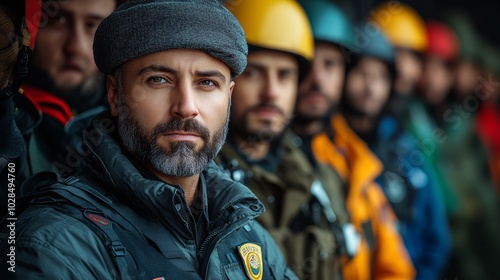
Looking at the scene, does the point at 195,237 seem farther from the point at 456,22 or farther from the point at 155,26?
the point at 456,22

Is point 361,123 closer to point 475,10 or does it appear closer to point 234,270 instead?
point 475,10

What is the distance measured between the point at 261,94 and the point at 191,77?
1701 mm

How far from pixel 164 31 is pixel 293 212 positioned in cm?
188

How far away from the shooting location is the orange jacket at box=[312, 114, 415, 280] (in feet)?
14.8

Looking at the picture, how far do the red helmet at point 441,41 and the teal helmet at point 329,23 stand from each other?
2.70 feet

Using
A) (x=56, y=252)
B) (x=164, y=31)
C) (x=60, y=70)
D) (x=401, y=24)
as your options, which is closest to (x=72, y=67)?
(x=60, y=70)

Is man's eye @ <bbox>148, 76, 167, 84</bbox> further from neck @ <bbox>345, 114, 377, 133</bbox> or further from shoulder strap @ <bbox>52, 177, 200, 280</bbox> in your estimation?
neck @ <bbox>345, 114, 377, 133</bbox>

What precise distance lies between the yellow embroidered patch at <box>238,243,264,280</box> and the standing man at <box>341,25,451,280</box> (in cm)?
231

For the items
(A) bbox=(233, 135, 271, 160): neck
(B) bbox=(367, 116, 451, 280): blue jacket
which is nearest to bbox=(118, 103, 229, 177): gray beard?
(A) bbox=(233, 135, 271, 160): neck

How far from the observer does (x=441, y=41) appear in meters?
5.29

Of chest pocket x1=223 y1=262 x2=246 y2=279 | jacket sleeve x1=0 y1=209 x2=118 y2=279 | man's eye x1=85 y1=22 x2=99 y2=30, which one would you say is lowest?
chest pocket x1=223 y1=262 x2=246 y2=279

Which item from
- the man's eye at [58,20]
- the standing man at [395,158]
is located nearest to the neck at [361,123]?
the standing man at [395,158]

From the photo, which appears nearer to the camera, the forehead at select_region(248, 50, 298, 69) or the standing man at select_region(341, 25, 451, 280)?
the forehead at select_region(248, 50, 298, 69)

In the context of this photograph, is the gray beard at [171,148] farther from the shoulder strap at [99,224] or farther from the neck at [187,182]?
the shoulder strap at [99,224]
